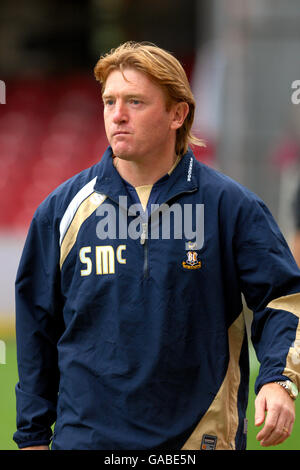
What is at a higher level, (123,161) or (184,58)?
(184,58)

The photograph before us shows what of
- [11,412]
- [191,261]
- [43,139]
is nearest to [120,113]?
[191,261]

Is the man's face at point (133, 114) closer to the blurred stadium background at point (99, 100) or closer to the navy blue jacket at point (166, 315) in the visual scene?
the navy blue jacket at point (166, 315)

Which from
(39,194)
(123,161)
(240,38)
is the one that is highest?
(240,38)

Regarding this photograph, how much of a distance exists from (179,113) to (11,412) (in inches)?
181

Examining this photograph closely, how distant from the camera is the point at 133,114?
10.3ft

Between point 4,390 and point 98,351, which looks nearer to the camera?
point 98,351

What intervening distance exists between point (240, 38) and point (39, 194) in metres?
3.92

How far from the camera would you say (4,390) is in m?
7.95

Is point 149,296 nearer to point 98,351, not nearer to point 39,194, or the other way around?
point 98,351

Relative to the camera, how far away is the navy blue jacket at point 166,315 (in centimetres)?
302

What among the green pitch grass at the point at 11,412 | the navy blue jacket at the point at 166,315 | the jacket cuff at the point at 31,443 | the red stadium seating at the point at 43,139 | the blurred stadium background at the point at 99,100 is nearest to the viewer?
the navy blue jacket at the point at 166,315

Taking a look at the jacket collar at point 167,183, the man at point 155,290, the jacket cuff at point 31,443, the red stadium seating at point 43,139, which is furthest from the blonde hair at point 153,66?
the red stadium seating at point 43,139

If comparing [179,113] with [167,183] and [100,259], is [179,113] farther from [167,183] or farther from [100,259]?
[100,259]

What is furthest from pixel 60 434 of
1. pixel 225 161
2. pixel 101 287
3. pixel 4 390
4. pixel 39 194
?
pixel 39 194
